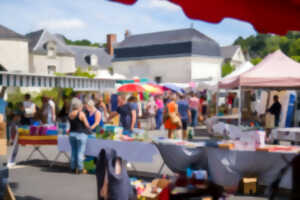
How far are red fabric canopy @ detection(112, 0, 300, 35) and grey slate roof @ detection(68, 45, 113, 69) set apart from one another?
49084 millimetres

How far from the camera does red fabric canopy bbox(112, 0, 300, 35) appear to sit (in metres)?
2.48

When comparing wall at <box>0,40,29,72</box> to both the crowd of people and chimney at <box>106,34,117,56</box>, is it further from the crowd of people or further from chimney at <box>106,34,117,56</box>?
the crowd of people

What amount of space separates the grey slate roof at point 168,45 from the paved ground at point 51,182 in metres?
34.6

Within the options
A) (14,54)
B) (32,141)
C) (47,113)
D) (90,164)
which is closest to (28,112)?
(47,113)

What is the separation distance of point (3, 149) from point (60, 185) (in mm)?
1298

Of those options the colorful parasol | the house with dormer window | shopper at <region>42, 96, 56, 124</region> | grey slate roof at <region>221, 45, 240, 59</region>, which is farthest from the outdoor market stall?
grey slate roof at <region>221, 45, 240, 59</region>

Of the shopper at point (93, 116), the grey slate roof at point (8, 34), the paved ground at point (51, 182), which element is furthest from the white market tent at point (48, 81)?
the grey slate roof at point (8, 34)

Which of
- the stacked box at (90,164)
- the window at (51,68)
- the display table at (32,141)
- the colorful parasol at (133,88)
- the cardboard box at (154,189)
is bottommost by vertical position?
the stacked box at (90,164)

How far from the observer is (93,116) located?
316 inches

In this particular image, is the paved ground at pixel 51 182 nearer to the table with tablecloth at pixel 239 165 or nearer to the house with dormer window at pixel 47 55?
the table with tablecloth at pixel 239 165

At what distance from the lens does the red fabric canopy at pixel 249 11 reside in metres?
2.48

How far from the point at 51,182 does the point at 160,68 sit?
37.7 metres

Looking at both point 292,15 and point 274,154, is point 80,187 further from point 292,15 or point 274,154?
point 292,15

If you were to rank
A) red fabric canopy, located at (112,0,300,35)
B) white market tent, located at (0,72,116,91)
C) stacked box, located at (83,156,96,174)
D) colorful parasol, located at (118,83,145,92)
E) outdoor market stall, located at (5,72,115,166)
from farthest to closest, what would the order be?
colorful parasol, located at (118,83,145,92), white market tent, located at (0,72,116,91), outdoor market stall, located at (5,72,115,166), stacked box, located at (83,156,96,174), red fabric canopy, located at (112,0,300,35)
